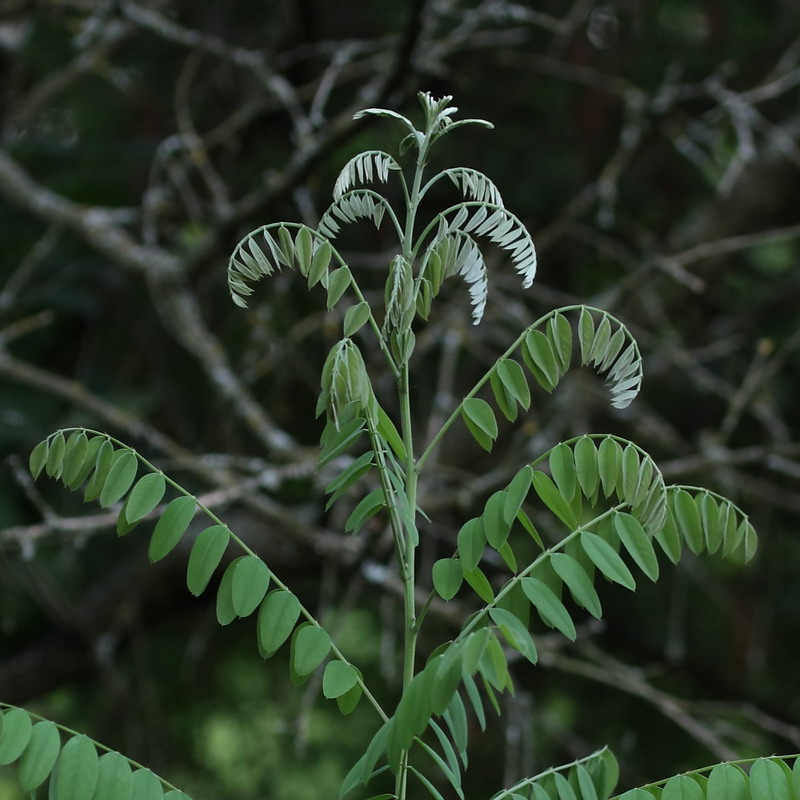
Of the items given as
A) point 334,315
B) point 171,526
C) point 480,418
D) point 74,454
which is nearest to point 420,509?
point 480,418

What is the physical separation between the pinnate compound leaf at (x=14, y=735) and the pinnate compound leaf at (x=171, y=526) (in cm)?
18

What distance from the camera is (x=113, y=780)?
99cm

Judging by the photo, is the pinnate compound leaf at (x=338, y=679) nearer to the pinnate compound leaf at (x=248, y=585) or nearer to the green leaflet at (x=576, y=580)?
the pinnate compound leaf at (x=248, y=585)

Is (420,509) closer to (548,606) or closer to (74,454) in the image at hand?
(548,606)

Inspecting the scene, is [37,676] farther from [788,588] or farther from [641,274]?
[788,588]

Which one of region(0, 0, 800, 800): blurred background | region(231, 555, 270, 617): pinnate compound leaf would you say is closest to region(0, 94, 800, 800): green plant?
region(231, 555, 270, 617): pinnate compound leaf

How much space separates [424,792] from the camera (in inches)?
160

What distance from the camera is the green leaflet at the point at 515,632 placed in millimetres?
879

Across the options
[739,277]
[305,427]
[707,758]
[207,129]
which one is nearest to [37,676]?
[305,427]

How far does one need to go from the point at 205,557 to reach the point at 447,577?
0.71ft

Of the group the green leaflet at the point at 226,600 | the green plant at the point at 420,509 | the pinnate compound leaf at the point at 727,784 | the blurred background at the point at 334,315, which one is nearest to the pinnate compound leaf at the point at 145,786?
the green plant at the point at 420,509

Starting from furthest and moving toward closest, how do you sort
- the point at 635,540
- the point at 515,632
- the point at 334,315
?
1. the point at 334,315
2. the point at 635,540
3. the point at 515,632

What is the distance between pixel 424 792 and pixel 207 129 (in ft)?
8.46

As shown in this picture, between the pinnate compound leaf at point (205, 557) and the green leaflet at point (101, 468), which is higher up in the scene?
the green leaflet at point (101, 468)
